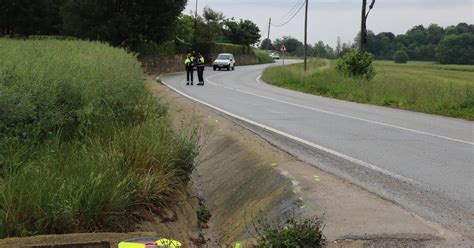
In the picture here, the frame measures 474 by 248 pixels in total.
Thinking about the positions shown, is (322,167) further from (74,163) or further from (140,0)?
(140,0)

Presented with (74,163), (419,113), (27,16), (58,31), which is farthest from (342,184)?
(58,31)

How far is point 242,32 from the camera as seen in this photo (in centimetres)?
7831

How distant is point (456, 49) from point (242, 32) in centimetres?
3025

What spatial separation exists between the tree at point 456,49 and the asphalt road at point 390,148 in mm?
54495

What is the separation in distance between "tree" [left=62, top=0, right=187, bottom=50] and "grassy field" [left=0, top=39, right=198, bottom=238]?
27.7 metres

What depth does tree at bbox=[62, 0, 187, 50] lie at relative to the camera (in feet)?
115

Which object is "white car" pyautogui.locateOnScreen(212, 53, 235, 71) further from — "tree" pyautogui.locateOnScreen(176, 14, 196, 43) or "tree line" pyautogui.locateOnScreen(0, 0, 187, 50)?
"tree line" pyautogui.locateOnScreen(0, 0, 187, 50)

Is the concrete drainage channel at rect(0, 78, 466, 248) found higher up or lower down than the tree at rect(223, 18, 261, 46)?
lower down

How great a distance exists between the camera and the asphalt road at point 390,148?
598 centimetres

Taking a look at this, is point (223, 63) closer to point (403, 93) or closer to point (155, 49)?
point (155, 49)

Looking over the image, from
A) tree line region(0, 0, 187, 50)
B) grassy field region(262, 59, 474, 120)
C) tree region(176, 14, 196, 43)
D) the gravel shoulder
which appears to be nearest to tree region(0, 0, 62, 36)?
tree line region(0, 0, 187, 50)

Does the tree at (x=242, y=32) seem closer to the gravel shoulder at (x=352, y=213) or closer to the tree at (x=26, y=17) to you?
the tree at (x=26, y=17)

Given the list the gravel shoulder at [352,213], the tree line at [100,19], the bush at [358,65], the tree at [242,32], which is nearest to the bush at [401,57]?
the tree at [242,32]

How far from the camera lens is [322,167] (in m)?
7.50
